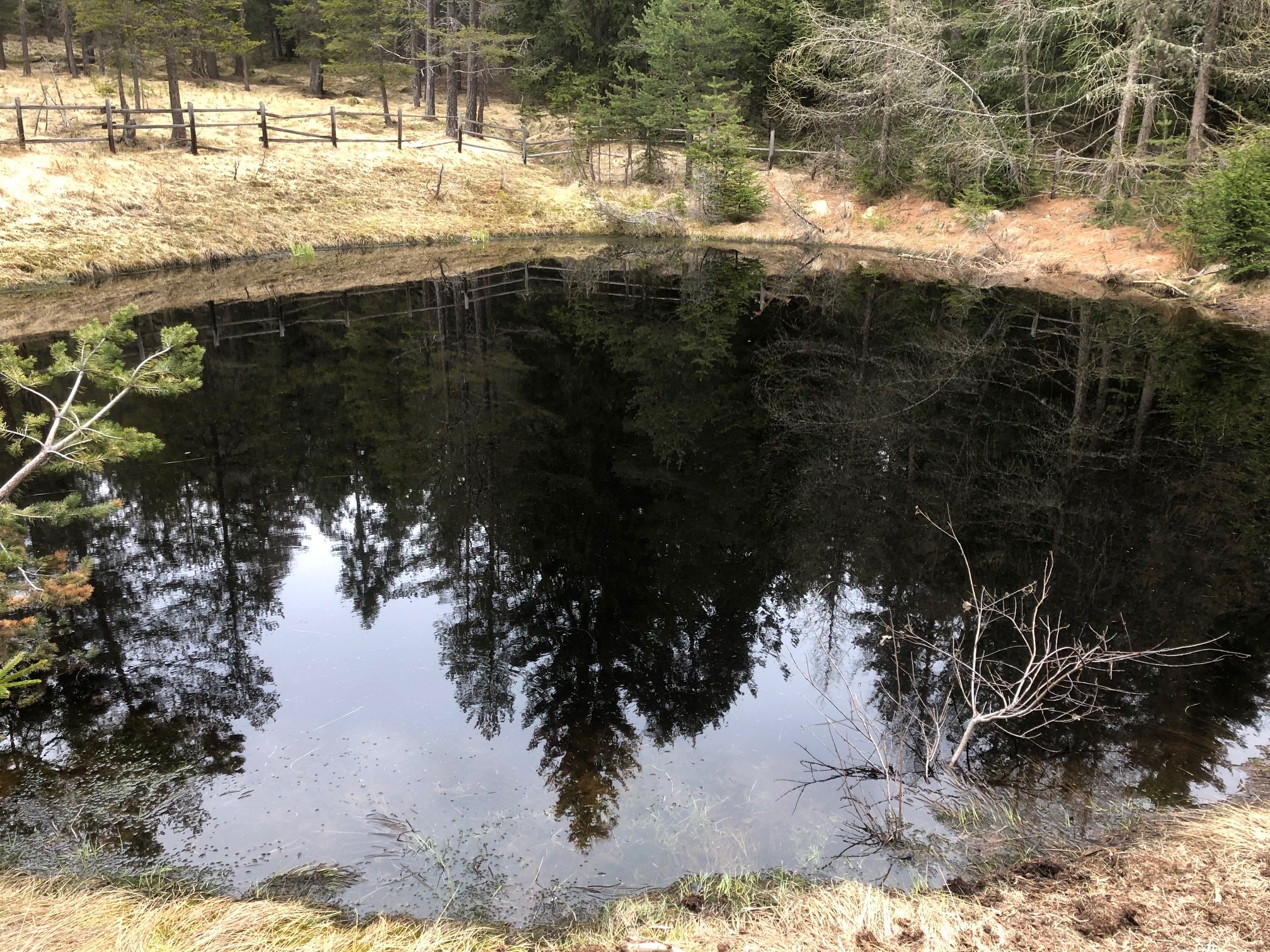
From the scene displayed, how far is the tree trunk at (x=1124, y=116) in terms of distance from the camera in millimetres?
23375

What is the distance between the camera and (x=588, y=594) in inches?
303

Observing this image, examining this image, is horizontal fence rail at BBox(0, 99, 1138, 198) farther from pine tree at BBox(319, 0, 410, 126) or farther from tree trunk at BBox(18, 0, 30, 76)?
tree trunk at BBox(18, 0, 30, 76)

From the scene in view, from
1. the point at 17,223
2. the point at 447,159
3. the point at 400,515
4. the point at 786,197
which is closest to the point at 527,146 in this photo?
the point at 447,159

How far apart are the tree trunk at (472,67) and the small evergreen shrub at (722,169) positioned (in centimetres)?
858

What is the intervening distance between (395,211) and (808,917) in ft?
90.0

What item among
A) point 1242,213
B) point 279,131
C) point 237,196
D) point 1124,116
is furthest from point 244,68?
point 1242,213

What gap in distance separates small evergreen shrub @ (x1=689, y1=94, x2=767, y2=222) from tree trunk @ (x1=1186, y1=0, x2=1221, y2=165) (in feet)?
42.5

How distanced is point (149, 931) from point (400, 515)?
5.74m

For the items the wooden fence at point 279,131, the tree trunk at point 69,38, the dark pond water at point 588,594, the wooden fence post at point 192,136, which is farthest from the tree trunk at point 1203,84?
the tree trunk at point 69,38

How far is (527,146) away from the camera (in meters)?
35.9

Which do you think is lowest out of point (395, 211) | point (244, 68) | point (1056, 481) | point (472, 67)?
point (1056, 481)

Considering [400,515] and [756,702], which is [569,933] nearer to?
[756,702]

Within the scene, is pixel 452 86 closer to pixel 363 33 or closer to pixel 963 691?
pixel 363 33

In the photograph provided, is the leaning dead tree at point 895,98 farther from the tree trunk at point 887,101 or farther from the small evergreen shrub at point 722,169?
the small evergreen shrub at point 722,169
